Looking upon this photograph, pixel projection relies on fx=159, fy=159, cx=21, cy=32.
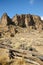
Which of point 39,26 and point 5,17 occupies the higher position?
point 5,17

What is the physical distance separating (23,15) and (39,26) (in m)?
12.7

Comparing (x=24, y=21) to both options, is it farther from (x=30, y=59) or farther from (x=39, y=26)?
(x=30, y=59)

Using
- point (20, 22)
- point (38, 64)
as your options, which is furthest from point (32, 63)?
point (20, 22)

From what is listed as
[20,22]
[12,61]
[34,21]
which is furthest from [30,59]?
[34,21]

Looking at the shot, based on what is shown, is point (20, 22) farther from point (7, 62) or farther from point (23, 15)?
point (7, 62)

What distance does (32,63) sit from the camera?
9.30m

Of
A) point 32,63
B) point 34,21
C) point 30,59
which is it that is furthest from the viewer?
point 34,21

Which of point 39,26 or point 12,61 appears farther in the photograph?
point 39,26

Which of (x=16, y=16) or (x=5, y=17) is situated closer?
(x=5, y=17)

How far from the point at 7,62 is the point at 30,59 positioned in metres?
2.03

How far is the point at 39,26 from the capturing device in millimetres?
85688

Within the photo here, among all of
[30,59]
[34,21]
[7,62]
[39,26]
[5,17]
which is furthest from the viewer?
[34,21]

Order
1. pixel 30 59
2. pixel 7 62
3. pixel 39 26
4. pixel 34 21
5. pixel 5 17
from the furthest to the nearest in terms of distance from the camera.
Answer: pixel 34 21 < pixel 39 26 < pixel 5 17 < pixel 30 59 < pixel 7 62

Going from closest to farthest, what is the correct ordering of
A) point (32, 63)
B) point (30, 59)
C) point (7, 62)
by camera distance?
1. point (7, 62)
2. point (32, 63)
3. point (30, 59)
